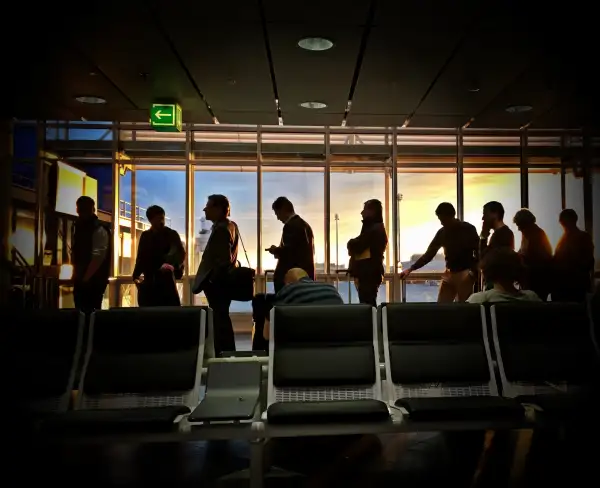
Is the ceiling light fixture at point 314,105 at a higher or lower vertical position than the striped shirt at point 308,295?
higher

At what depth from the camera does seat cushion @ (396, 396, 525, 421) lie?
8.16 ft

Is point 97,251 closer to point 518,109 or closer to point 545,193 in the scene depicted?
point 518,109

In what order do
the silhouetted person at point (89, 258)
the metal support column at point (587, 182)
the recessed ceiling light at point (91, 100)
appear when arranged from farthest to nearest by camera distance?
the metal support column at point (587, 182), the recessed ceiling light at point (91, 100), the silhouetted person at point (89, 258)

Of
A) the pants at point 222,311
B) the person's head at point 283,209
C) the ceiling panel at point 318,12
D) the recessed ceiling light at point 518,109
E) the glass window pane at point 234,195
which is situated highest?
the ceiling panel at point 318,12

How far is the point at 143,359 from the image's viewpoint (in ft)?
9.54

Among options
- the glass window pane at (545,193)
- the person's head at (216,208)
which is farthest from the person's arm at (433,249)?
the glass window pane at (545,193)

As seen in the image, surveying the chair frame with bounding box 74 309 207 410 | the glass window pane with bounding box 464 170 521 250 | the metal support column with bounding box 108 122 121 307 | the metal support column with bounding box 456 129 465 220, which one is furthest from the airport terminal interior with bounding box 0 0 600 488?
the metal support column with bounding box 456 129 465 220

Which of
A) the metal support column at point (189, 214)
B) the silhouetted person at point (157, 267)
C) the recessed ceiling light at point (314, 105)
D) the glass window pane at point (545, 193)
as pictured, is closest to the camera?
the silhouetted person at point (157, 267)

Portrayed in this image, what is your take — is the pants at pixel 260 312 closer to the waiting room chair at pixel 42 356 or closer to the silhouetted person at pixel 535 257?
the waiting room chair at pixel 42 356

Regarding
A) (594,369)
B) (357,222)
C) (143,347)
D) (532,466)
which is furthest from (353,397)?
(357,222)

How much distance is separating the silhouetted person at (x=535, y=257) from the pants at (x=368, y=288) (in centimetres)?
148

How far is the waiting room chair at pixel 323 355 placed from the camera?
2.86 m

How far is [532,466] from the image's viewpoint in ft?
9.04

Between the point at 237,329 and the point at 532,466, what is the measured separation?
5.67 metres
